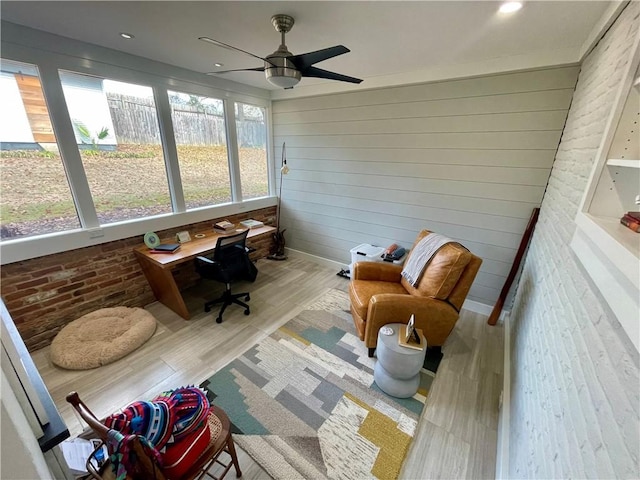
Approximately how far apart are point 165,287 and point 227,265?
740mm

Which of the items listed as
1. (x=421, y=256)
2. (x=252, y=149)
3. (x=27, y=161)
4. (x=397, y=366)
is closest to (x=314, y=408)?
(x=397, y=366)

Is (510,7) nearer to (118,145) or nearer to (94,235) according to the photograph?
(118,145)

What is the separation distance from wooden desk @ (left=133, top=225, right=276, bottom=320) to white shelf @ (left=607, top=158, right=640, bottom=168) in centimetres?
300

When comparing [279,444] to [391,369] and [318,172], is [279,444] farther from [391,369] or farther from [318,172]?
[318,172]

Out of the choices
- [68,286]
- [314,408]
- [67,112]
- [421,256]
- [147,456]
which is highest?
[67,112]

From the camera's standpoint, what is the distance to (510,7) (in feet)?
5.08

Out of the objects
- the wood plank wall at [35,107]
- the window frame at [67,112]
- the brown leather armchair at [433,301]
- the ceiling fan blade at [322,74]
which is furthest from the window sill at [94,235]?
the brown leather armchair at [433,301]

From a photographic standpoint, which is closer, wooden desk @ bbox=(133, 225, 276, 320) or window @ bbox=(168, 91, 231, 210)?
wooden desk @ bbox=(133, 225, 276, 320)

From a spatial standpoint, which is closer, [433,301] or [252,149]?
[433,301]

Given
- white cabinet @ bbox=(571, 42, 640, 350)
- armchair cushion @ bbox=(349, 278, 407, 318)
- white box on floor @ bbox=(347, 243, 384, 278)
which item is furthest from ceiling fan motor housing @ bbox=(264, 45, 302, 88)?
white box on floor @ bbox=(347, 243, 384, 278)

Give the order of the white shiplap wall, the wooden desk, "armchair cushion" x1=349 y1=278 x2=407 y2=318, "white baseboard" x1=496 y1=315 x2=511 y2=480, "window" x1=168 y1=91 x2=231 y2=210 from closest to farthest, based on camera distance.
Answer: "white baseboard" x1=496 y1=315 x2=511 y2=480 → "armchair cushion" x1=349 y1=278 x2=407 y2=318 → the white shiplap wall → the wooden desk → "window" x1=168 y1=91 x2=231 y2=210

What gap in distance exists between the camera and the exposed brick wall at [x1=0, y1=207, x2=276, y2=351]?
2.17 m

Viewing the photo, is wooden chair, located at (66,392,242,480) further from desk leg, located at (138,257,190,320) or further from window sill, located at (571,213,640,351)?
desk leg, located at (138,257,190,320)

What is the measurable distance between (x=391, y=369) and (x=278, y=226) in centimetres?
317
